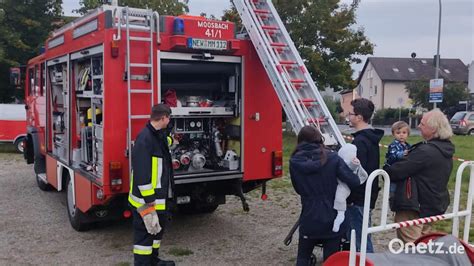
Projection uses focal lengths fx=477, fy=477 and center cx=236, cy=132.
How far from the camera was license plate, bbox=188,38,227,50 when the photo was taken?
5.42m

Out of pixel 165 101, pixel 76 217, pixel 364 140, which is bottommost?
pixel 76 217

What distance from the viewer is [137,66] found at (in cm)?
521

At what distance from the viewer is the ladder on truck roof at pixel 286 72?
17.4ft

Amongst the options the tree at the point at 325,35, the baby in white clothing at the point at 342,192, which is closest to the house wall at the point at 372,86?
the tree at the point at 325,35

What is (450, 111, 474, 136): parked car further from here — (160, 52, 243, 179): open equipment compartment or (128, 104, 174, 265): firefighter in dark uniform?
(128, 104, 174, 265): firefighter in dark uniform

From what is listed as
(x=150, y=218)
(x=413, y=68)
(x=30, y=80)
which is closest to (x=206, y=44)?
(x=150, y=218)

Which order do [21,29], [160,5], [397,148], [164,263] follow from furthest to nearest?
[160,5] → [21,29] → [164,263] → [397,148]

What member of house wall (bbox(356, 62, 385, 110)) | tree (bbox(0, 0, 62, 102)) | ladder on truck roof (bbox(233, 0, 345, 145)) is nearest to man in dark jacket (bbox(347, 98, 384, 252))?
ladder on truck roof (bbox(233, 0, 345, 145))

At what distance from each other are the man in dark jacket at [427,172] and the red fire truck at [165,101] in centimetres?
228

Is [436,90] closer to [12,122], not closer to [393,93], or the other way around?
[12,122]

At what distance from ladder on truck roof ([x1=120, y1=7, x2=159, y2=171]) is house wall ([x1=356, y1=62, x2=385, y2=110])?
53.9 metres

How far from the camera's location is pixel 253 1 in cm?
643

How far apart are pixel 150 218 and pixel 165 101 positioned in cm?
186

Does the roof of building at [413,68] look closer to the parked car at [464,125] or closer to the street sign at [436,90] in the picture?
the parked car at [464,125]
